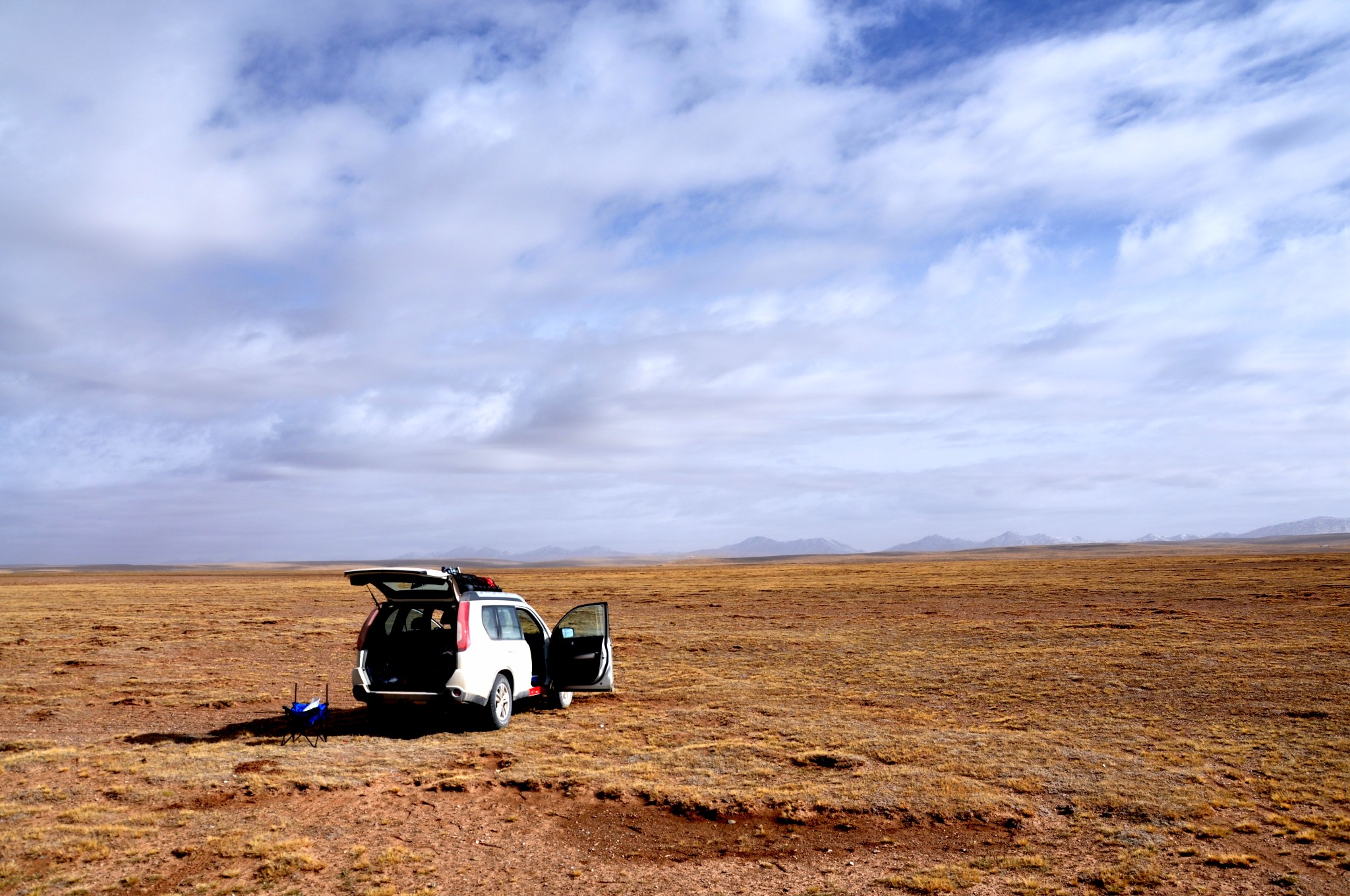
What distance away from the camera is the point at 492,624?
1228cm

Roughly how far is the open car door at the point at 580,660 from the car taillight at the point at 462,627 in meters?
2.17

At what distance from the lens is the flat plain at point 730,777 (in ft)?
22.4

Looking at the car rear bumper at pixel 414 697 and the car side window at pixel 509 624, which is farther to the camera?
the car side window at pixel 509 624

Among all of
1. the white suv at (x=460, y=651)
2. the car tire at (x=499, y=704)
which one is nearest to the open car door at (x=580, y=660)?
the white suv at (x=460, y=651)

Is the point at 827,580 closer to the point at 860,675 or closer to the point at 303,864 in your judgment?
the point at 860,675

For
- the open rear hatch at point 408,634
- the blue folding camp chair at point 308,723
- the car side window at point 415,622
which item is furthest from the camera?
the car side window at point 415,622

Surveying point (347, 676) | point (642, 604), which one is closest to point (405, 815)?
point (347, 676)

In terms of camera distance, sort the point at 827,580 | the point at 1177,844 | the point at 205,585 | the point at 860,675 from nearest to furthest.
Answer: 1. the point at 1177,844
2. the point at 860,675
3. the point at 827,580
4. the point at 205,585

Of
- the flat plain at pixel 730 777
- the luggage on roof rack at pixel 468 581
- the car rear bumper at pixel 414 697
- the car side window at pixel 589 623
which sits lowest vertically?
the flat plain at pixel 730 777

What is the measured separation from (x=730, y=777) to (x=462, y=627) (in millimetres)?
4055

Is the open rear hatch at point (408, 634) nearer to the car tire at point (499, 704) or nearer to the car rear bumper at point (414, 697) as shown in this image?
the car rear bumper at point (414, 697)

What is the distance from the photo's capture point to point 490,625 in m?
12.2

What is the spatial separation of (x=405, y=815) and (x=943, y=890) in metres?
4.76

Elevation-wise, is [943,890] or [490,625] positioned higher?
Result: [490,625]
